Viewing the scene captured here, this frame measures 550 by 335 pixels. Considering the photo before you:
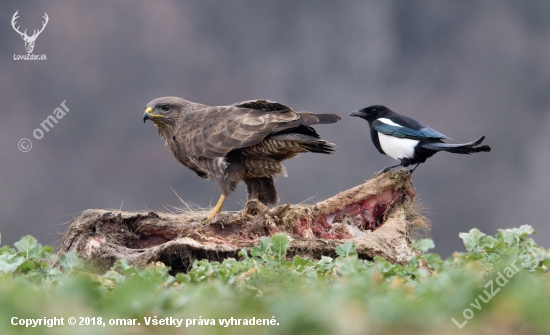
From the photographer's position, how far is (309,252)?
618cm

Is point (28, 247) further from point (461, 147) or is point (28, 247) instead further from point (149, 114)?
point (461, 147)

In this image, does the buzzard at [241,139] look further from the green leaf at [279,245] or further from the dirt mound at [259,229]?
the green leaf at [279,245]

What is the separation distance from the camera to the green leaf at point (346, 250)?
19.0 feet

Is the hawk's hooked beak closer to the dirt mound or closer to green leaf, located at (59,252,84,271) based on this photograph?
the dirt mound

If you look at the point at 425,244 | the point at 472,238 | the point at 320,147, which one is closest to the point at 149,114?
the point at 320,147

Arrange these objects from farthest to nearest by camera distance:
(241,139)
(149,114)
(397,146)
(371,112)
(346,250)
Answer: (371,112)
(149,114)
(397,146)
(241,139)
(346,250)

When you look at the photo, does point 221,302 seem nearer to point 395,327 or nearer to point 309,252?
point 395,327

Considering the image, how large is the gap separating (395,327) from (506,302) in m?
0.53

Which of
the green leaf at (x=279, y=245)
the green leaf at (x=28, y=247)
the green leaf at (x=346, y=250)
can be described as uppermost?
the green leaf at (x=28, y=247)

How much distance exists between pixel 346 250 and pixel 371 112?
10.7 feet

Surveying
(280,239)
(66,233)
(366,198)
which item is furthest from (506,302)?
(66,233)

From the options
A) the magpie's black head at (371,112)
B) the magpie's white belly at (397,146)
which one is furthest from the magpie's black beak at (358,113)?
the magpie's white belly at (397,146)

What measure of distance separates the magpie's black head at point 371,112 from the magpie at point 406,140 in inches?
0.5

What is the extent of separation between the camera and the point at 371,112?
28.4 feet
